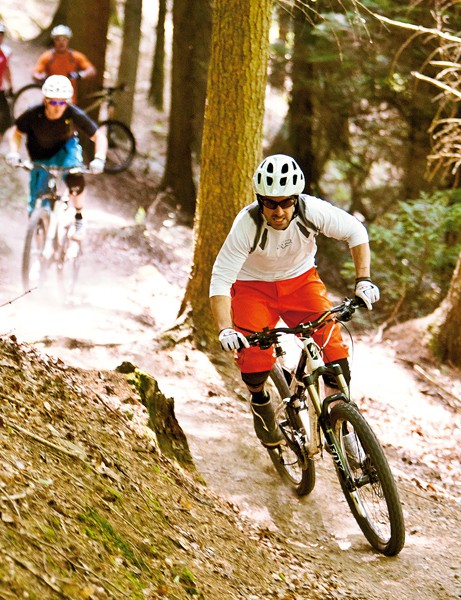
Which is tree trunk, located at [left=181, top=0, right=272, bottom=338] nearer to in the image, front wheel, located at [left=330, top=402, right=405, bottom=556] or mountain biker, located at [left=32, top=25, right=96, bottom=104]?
front wheel, located at [left=330, top=402, right=405, bottom=556]

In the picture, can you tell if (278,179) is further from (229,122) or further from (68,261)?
(68,261)

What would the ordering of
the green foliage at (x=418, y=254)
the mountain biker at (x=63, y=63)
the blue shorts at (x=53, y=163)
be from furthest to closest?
the mountain biker at (x=63, y=63) → the green foliage at (x=418, y=254) → the blue shorts at (x=53, y=163)

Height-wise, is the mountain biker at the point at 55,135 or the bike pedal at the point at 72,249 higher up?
the mountain biker at the point at 55,135

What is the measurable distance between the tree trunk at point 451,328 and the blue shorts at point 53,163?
17.2ft

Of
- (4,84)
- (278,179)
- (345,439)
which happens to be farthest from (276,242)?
(4,84)

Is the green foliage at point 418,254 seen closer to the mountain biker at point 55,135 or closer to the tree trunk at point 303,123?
the tree trunk at point 303,123

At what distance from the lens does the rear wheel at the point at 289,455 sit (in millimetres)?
5523

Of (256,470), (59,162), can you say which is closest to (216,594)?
(256,470)

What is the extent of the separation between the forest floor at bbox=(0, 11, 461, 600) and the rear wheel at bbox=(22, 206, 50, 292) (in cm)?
27

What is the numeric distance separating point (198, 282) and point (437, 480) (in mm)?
3249

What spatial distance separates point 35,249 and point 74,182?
1000 millimetres

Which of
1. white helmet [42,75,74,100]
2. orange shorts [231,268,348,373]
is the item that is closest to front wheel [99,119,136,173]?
white helmet [42,75,74,100]

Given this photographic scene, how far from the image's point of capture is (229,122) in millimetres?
7594

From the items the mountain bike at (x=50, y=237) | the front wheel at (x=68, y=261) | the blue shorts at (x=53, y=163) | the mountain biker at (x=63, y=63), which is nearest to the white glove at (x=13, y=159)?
the mountain bike at (x=50, y=237)
